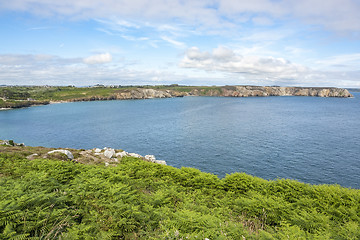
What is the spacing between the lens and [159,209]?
32.1 ft

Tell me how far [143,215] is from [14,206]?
17.2 ft

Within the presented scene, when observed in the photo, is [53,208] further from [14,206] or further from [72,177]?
[72,177]

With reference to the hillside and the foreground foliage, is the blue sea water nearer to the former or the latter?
the hillside

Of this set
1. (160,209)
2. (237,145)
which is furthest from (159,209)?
(237,145)

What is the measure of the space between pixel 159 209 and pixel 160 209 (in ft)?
0.20

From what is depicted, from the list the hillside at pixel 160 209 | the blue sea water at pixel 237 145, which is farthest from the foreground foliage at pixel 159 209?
the blue sea water at pixel 237 145

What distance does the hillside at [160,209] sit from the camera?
7413 mm

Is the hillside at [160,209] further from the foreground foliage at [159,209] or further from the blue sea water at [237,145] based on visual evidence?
the blue sea water at [237,145]

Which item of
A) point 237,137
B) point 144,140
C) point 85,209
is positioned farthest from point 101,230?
point 237,137

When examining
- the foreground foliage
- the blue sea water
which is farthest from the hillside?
the blue sea water

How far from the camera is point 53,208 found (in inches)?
336

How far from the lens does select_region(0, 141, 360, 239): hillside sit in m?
7.41

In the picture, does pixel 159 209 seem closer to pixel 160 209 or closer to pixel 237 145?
pixel 160 209

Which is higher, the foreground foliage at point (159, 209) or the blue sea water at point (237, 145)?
the foreground foliage at point (159, 209)
